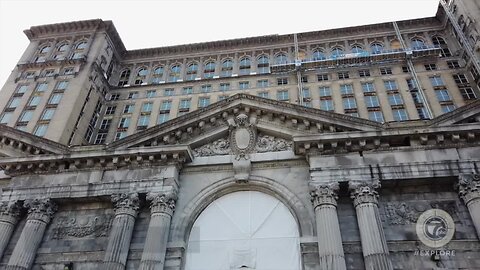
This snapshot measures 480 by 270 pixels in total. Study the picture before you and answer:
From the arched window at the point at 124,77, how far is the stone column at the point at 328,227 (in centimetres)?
4550

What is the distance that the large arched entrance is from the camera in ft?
57.3

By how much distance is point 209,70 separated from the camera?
54125 millimetres

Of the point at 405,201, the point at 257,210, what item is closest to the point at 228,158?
the point at 257,210

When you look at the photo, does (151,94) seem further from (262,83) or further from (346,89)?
(346,89)

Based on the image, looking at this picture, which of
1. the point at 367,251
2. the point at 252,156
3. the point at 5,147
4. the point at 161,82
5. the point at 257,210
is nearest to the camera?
the point at 367,251

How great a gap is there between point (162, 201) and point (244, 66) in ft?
122

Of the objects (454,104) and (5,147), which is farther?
(454,104)

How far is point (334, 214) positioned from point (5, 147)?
2089cm

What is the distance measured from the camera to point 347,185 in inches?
712

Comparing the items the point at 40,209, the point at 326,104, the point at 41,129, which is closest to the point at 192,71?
the point at 326,104

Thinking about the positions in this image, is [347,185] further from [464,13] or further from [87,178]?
[464,13]

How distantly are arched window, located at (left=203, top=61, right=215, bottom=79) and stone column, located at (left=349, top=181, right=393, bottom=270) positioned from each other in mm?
38116

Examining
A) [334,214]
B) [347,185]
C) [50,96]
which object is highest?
[50,96]

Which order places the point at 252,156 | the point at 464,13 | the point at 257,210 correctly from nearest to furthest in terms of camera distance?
the point at 257,210 → the point at 252,156 → the point at 464,13
